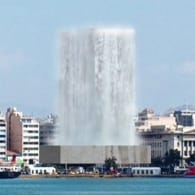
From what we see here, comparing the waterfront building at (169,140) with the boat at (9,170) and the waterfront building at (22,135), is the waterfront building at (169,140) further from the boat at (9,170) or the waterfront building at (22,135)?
the boat at (9,170)

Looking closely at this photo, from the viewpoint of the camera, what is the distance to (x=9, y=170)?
401 ft

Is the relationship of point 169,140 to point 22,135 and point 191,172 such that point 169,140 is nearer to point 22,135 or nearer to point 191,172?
point 22,135

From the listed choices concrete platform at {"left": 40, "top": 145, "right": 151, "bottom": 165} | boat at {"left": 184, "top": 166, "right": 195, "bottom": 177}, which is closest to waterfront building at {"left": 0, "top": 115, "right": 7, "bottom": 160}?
concrete platform at {"left": 40, "top": 145, "right": 151, "bottom": 165}

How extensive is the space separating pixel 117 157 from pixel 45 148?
24.8ft

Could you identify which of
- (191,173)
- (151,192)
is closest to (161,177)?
(191,173)

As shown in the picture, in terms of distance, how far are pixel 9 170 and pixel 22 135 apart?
2458 centimetres

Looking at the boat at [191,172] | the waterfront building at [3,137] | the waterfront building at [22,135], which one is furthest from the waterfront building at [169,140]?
the boat at [191,172]

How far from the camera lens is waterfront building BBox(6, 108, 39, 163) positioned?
145250mm

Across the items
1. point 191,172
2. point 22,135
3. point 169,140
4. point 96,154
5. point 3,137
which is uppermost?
point 22,135

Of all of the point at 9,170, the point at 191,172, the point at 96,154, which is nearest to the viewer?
the point at 96,154

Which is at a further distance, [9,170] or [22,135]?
[22,135]

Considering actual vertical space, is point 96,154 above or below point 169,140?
below

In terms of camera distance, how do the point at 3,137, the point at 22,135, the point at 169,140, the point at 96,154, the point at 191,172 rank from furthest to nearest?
the point at 169,140 < the point at 22,135 < the point at 3,137 < the point at 191,172 < the point at 96,154

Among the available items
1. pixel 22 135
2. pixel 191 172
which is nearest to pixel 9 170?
pixel 191 172
